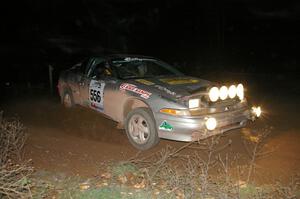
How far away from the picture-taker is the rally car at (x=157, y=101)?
5.25 metres

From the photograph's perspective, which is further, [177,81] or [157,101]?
[177,81]

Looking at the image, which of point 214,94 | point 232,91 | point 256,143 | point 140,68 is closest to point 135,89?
point 140,68

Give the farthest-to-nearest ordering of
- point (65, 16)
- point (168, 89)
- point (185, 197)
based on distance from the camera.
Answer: point (65, 16) < point (168, 89) < point (185, 197)

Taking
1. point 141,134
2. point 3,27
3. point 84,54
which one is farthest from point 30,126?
point 3,27

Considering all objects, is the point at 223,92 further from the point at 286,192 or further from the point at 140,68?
the point at 286,192

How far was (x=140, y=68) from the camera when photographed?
22.1 ft

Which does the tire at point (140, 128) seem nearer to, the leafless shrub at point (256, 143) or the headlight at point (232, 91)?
the headlight at point (232, 91)

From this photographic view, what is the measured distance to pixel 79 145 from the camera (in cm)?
594

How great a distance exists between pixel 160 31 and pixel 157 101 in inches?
741

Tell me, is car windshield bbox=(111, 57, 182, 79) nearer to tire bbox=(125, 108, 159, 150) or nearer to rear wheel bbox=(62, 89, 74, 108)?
tire bbox=(125, 108, 159, 150)

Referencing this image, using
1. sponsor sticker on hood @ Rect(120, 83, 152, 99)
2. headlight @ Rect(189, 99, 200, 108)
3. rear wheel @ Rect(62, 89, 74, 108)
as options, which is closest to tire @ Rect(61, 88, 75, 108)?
rear wheel @ Rect(62, 89, 74, 108)

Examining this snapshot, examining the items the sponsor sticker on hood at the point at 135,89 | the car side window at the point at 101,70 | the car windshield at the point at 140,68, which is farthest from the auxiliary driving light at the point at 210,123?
the car side window at the point at 101,70

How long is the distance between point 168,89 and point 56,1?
69.4 ft

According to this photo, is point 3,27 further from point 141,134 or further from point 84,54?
point 141,134
